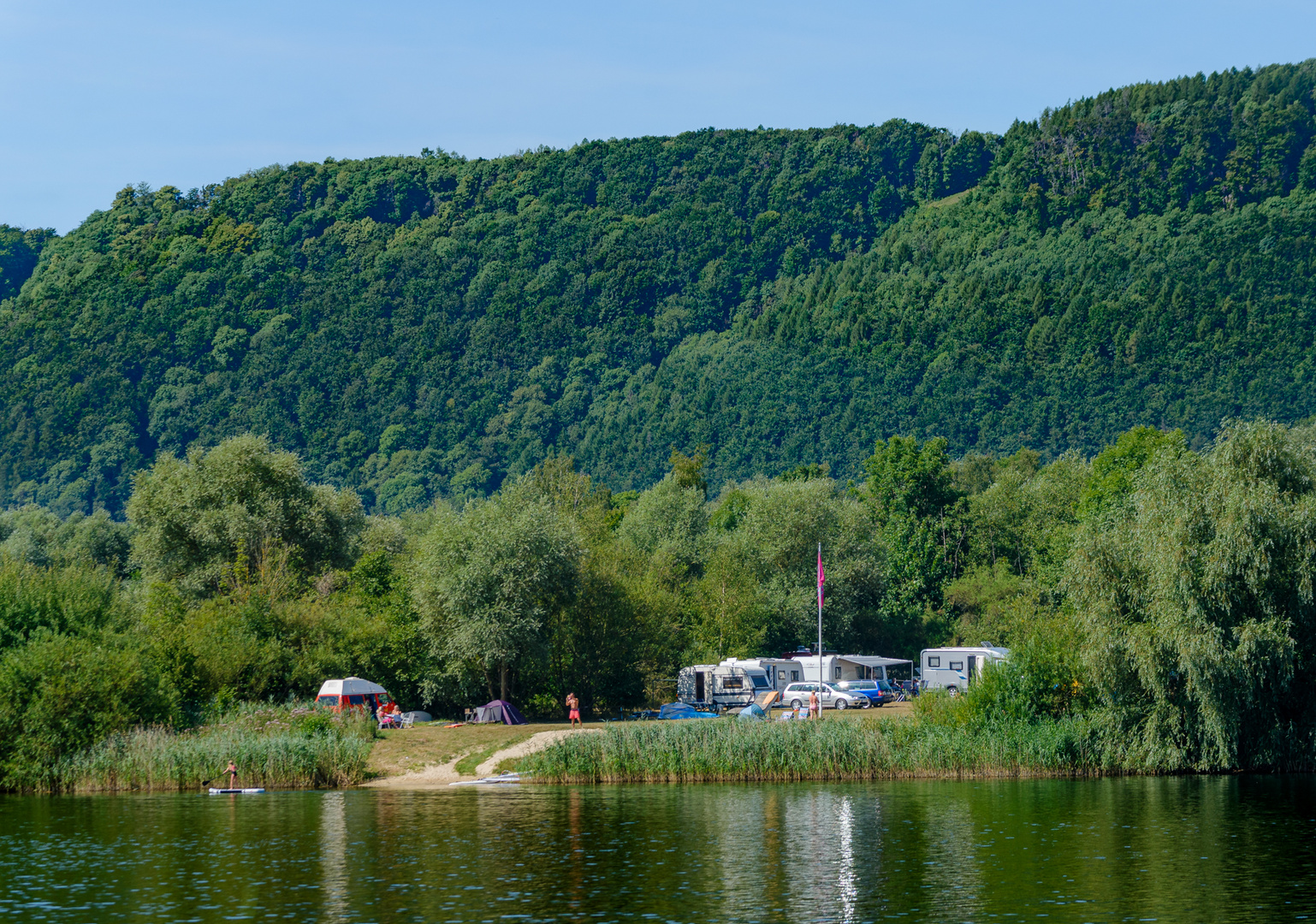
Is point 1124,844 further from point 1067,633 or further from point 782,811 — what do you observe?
point 1067,633

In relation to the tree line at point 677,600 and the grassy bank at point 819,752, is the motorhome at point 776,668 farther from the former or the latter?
the grassy bank at point 819,752

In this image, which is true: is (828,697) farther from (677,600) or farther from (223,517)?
(223,517)

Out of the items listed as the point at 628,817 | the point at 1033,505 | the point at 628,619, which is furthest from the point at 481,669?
the point at 1033,505

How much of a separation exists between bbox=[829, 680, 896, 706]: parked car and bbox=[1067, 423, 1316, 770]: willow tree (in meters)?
24.5

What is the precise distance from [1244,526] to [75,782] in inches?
1544

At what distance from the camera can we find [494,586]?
202ft

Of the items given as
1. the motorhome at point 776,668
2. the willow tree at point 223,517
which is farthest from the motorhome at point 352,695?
the motorhome at point 776,668

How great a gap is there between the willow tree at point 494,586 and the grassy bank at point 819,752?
12437 millimetres

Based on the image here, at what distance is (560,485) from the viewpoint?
12212 cm

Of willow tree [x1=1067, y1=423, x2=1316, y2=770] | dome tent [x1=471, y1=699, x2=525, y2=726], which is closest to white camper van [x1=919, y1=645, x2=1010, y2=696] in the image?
dome tent [x1=471, y1=699, x2=525, y2=726]

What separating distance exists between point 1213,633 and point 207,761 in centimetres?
3296

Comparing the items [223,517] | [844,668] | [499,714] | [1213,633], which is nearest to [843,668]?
[844,668]

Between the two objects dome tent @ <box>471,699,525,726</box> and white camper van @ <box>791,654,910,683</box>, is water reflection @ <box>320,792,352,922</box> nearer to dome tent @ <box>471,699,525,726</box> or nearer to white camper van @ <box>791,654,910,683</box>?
dome tent @ <box>471,699,525,726</box>

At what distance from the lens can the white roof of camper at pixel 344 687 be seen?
56250mm
